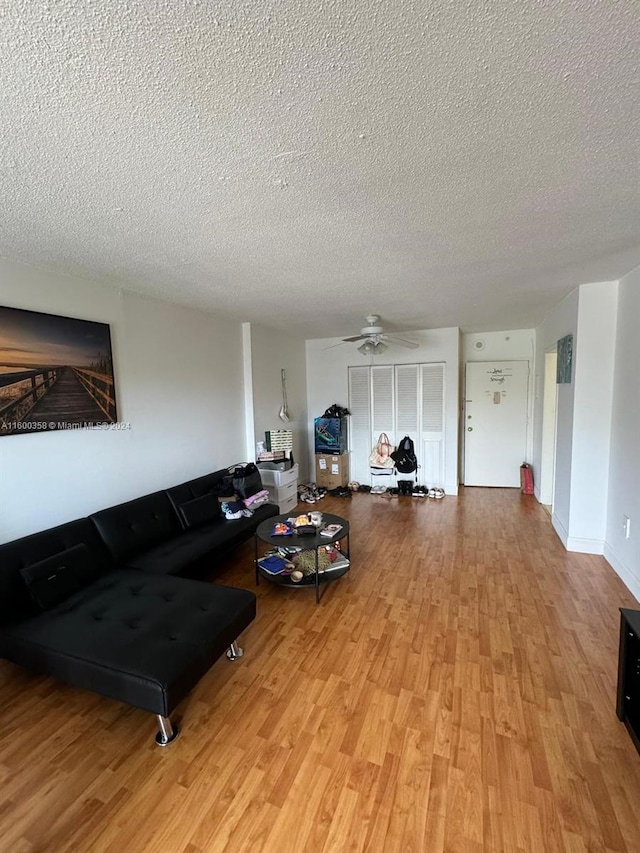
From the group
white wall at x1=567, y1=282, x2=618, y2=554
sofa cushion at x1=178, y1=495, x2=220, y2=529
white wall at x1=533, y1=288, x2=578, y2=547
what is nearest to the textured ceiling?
white wall at x1=567, y1=282, x2=618, y2=554

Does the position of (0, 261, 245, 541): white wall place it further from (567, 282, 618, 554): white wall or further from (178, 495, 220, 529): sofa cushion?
(567, 282, 618, 554): white wall

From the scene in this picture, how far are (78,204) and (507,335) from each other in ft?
17.6

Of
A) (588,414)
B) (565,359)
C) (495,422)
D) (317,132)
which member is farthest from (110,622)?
(495,422)

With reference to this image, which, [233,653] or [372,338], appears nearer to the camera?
[233,653]

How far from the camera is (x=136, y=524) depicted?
9.20ft

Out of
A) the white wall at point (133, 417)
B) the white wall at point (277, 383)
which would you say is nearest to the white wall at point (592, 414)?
the white wall at point (277, 383)

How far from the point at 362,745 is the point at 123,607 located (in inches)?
54.2

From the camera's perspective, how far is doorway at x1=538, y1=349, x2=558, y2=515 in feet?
14.8

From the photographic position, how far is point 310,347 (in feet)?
19.5

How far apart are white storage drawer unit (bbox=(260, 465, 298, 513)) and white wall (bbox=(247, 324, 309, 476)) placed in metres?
0.38

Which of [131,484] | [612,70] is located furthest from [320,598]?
[612,70]

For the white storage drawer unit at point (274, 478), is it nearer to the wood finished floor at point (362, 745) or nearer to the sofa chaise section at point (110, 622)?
the wood finished floor at point (362, 745)

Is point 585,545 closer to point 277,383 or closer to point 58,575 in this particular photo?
point 277,383

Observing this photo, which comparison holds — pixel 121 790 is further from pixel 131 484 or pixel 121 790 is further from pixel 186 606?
pixel 131 484
